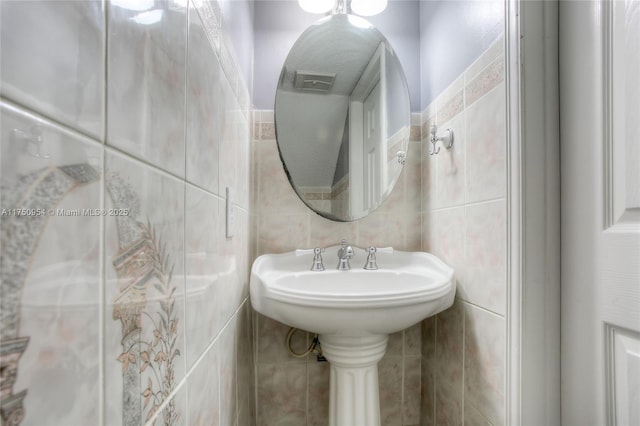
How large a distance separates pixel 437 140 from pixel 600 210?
579mm

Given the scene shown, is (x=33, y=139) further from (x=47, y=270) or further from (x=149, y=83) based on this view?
(x=149, y=83)

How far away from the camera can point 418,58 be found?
4.72ft

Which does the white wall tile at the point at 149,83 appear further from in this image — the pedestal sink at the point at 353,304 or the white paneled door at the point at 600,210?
the white paneled door at the point at 600,210

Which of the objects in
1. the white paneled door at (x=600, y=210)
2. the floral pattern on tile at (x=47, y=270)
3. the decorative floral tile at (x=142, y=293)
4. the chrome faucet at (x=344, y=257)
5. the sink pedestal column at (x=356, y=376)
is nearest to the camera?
the floral pattern on tile at (x=47, y=270)

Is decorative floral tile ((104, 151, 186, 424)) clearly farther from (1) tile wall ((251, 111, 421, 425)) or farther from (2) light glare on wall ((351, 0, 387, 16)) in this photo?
(2) light glare on wall ((351, 0, 387, 16))

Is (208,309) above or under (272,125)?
under

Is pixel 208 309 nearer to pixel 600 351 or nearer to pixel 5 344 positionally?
pixel 5 344

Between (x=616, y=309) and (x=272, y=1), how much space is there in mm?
1550

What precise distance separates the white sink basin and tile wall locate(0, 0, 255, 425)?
0.28 metres

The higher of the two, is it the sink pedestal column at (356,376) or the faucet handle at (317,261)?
the faucet handle at (317,261)

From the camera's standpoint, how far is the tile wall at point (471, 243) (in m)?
0.87

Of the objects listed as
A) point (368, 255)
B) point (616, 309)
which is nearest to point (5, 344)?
point (616, 309)

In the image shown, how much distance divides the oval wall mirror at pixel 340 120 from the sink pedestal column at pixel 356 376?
19.5 inches

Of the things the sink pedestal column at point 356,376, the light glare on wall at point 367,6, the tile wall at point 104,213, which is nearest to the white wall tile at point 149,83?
the tile wall at point 104,213
